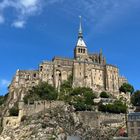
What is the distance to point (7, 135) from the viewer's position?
2768 inches

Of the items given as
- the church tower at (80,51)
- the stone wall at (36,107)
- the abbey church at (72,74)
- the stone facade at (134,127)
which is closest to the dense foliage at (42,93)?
the abbey church at (72,74)

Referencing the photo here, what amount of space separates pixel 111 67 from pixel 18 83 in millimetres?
24265

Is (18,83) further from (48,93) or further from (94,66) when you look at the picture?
(94,66)

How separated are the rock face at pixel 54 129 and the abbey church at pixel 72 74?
1700 cm

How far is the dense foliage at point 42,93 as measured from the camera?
82519mm

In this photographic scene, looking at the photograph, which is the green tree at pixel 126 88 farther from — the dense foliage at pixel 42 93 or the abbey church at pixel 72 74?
the dense foliage at pixel 42 93

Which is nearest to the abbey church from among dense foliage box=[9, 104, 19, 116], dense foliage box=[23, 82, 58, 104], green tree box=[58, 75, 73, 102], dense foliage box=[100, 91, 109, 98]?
green tree box=[58, 75, 73, 102]

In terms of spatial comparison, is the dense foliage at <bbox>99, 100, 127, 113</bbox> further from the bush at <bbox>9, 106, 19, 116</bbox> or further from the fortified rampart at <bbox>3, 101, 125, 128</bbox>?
the bush at <bbox>9, 106, 19, 116</bbox>

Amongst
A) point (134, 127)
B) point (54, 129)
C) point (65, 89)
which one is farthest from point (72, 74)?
point (134, 127)

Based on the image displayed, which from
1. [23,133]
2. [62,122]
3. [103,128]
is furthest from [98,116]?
[23,133]

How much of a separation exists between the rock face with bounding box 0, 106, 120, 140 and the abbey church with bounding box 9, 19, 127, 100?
16996 mm

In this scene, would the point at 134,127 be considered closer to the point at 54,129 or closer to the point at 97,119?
the point at 97,119

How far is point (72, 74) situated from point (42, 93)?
11.8 metres

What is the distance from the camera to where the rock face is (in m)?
64.9
